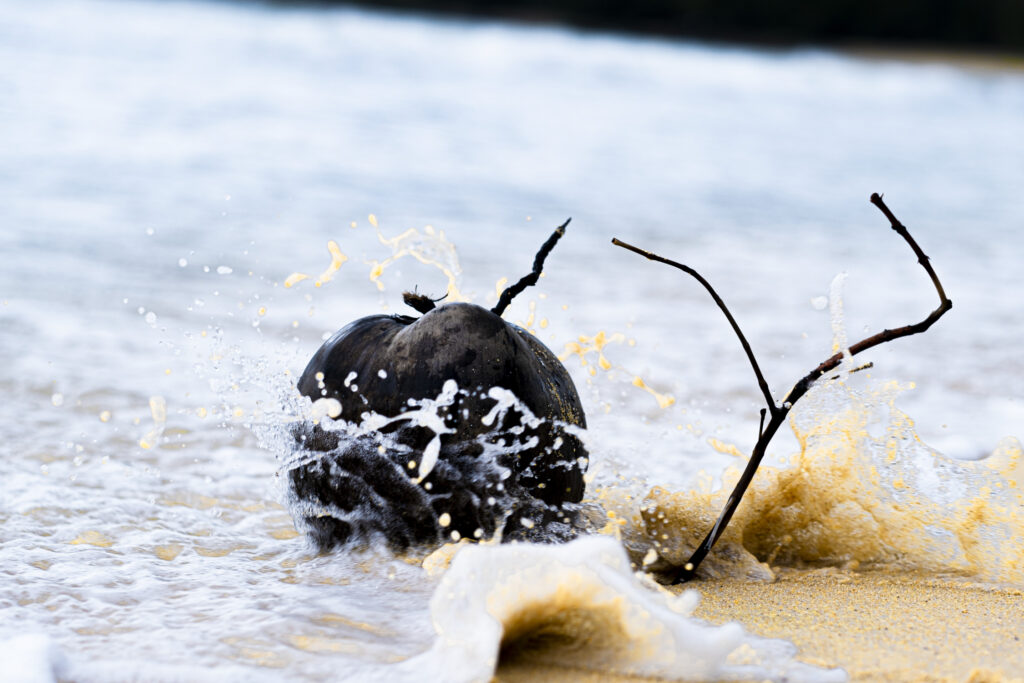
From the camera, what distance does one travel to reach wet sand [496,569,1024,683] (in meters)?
1.96

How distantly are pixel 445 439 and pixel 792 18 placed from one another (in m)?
35.0

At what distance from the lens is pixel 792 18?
114ft

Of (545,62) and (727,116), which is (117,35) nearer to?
(545,62)

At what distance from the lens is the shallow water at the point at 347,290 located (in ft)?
8.03

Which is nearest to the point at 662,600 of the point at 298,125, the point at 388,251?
the point at 388,251

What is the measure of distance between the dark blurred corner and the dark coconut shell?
32.9 m

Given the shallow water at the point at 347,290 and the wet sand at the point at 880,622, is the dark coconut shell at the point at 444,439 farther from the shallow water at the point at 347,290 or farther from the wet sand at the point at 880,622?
the wet sand at the point at 880,622

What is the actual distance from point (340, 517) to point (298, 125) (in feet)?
34.8

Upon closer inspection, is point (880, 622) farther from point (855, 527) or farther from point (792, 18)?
point (792, 18)

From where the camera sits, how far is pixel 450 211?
8.37 metres

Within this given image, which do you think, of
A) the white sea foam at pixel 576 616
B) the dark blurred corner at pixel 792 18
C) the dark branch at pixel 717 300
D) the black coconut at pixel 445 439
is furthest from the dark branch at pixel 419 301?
the dark blurred corner at pixel 792 18

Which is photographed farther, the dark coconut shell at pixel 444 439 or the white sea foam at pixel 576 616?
the dark coconut shell at pixel 444 439

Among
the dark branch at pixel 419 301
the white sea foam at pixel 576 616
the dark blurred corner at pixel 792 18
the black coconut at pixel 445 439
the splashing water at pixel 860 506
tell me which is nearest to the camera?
the white sea foam at pixel 576 616

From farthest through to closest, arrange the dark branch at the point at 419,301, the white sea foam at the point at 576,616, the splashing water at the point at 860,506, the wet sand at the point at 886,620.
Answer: the splashing water at the point at 860,506, the dark branch at the point at 419,301, the wet sand at the point at 886,620, the white sea foam at the point at 576,616
